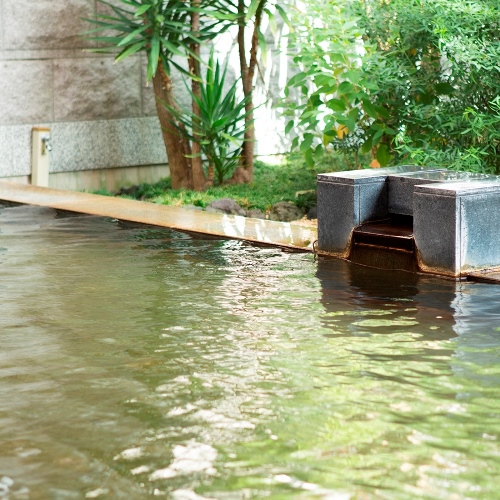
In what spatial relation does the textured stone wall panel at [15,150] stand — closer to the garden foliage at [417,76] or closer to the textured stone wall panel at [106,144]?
the textured stone wall panel at [106,144]

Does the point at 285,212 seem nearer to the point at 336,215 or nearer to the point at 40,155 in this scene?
the point at 336,215

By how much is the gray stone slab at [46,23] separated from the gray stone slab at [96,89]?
0.27 m

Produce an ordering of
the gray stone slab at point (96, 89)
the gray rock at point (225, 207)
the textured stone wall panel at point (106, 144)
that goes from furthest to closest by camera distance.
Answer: the textured stone wall panel at point (106, 144)
the gray stone slab at point (96, 89)
the gray rock at point (225, 207)

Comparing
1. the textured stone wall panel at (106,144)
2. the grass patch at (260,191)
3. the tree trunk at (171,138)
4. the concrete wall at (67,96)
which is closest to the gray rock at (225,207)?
the grass patch at (260,191)

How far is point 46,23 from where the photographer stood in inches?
523

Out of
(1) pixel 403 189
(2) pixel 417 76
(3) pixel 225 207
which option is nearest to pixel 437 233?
(1) pixel 403 189

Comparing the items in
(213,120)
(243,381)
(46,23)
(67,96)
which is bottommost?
(243,381)

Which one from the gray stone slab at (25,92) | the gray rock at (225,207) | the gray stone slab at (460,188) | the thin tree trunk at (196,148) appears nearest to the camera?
the gray stone slab at (460,188)

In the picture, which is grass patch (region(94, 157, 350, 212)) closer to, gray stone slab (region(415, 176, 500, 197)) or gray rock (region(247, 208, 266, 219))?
gray rock (region(247, 208, 266, 219))

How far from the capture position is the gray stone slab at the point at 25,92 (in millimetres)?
13102

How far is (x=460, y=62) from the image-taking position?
9898 mm

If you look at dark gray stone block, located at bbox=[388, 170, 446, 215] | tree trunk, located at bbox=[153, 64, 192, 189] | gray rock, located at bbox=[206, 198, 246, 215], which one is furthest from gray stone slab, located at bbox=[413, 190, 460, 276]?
tree trunk, located at bbox=[153, 64, 192, 189]

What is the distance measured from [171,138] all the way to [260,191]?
133 cm

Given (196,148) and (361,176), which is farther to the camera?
(196,148)
